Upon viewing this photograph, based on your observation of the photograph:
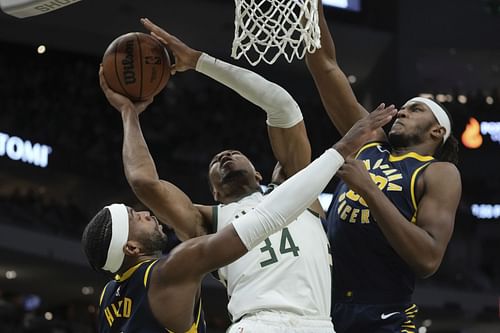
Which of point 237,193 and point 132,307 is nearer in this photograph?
point 132,307

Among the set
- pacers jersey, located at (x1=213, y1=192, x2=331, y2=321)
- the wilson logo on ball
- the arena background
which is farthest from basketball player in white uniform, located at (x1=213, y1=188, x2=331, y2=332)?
the arena background

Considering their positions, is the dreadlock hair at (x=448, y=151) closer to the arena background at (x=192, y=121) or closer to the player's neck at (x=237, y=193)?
the player's neck at (x=237, y=193)

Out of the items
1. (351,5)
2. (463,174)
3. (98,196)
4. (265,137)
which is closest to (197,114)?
(265,137)

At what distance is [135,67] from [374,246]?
1.17 m

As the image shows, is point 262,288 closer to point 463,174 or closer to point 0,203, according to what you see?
point 0,203

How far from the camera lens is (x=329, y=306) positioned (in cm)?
338

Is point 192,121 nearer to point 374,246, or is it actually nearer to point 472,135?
point 472,135

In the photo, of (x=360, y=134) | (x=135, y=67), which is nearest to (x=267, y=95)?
(x=135, y=67)

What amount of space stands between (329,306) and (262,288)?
27 cm

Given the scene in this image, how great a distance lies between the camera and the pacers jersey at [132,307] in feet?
9.82

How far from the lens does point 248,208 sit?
357cm

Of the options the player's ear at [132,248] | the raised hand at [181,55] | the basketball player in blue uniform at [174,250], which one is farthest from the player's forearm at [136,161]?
the raised hand at [181,55]

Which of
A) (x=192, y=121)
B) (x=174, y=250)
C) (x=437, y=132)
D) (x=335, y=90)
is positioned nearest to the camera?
(x=174, y=250)

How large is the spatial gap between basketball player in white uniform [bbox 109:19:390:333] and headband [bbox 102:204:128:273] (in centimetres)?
18
